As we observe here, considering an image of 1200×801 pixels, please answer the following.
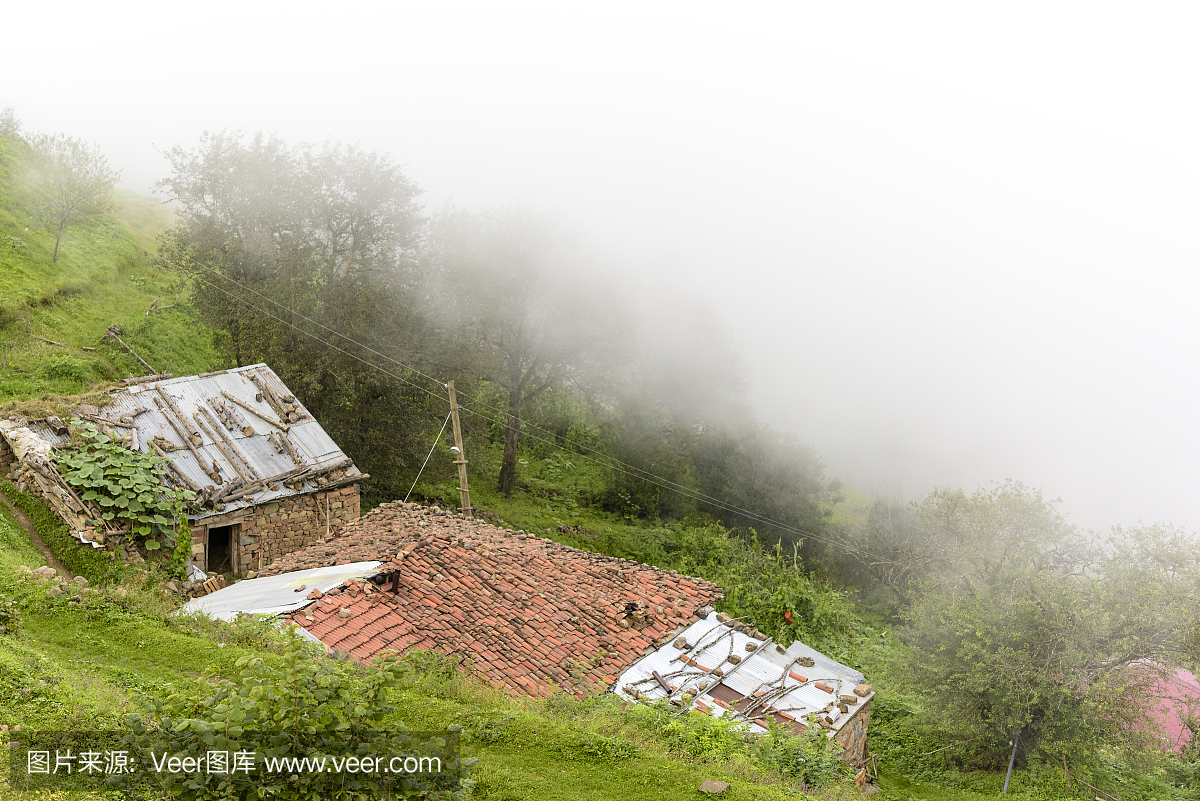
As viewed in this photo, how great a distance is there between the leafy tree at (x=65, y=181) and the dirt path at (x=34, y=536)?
23.4 m

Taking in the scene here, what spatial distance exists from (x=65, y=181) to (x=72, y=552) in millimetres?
27278

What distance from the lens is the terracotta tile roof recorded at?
40.0 feet

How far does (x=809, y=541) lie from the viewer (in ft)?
111

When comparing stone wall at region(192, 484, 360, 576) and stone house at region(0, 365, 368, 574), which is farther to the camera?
stone wall at region(192, 484, 360, 576)

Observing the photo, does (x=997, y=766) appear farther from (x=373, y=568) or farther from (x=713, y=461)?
(x=713, y=461)

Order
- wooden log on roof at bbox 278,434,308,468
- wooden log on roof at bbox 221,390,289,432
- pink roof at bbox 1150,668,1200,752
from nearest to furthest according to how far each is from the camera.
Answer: pink roof at bbox 1150,668,1200,752 < wooden log on roof at bbox 278,434,308,468 < wooden log on roof at bbox 221,390,289,432

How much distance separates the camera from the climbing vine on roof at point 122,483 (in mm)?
13782

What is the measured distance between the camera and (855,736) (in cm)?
1359

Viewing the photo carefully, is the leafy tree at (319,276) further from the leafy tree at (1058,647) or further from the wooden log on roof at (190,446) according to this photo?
the leafy tree at (1058,647)

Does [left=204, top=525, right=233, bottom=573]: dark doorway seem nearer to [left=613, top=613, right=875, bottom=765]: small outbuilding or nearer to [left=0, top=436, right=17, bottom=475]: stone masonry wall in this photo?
[left=0, top=436, right=17, bottom=475]: stone masonry wall

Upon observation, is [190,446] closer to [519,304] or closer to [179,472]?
[179,472]

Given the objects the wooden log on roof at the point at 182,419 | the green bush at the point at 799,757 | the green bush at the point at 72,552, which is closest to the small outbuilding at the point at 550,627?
the green bush at the point at 799,757

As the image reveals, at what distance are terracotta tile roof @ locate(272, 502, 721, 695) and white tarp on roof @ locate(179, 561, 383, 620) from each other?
0.39 meters

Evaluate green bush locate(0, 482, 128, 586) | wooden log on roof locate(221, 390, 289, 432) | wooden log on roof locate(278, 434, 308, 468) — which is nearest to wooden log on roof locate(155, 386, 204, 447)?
wooden log on roof locate(221, 390, 289, 432)
